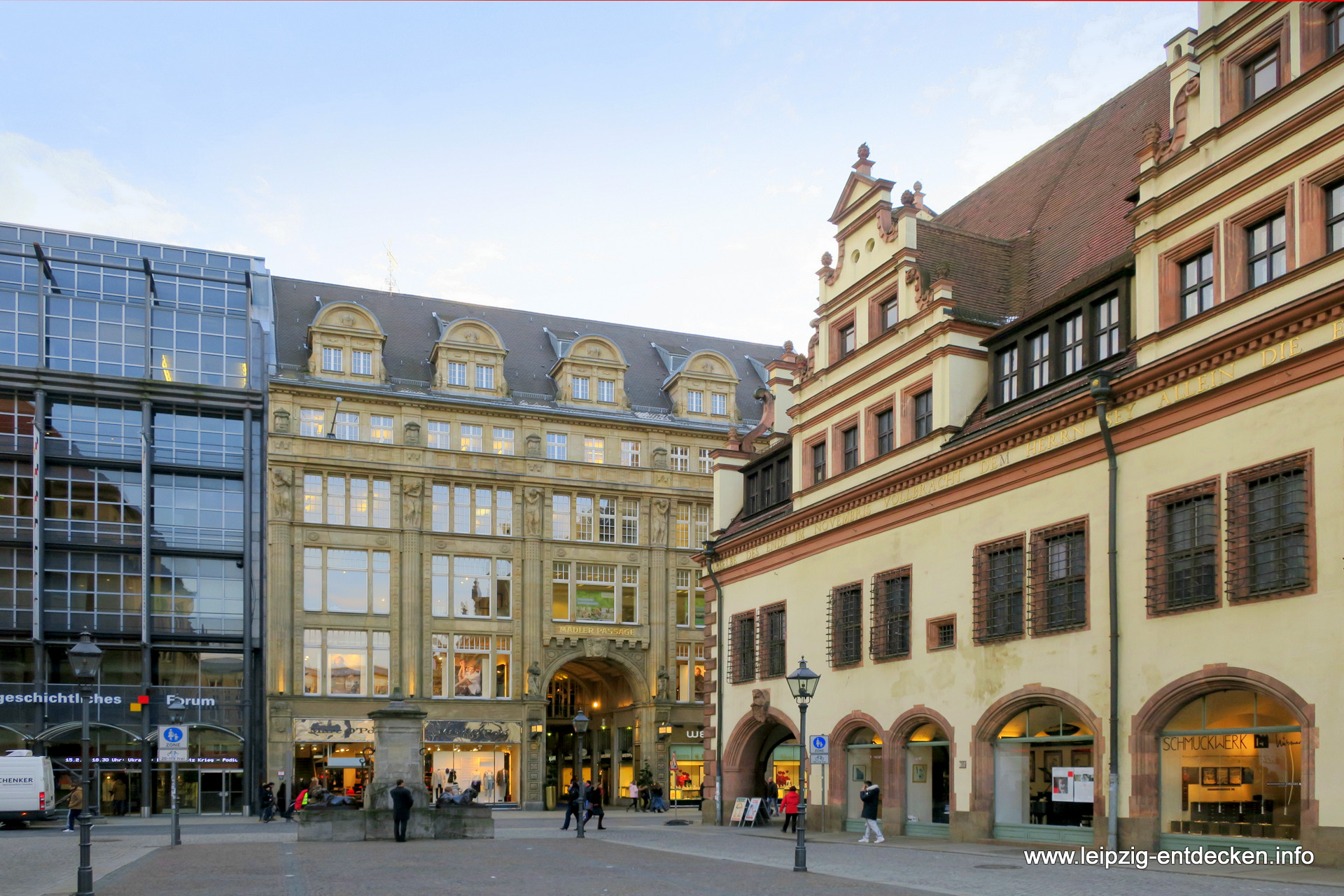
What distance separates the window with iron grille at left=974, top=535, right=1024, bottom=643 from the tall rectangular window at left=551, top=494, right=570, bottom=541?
3715cm

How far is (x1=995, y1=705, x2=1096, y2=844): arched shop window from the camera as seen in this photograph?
87.0 ft

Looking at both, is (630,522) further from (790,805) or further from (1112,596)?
(1112,596)

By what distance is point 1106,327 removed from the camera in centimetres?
2725

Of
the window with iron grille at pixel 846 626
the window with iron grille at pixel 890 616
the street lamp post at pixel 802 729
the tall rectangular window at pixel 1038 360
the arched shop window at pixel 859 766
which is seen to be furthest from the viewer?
the window with iron grille at pixel 846 626

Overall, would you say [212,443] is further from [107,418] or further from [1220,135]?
[1220,135]

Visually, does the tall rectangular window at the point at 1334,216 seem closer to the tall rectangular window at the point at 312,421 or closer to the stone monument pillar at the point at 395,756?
the stone monument pillar at the point at 395,756

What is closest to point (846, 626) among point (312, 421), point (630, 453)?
point (630, 453)

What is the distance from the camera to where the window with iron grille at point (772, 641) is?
129 ft

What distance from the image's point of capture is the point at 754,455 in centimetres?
4572

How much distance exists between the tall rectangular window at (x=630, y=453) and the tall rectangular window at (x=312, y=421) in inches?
554

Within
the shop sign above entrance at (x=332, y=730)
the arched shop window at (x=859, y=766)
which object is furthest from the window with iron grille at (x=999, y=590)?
the shop sign above entrance at (x=332, y=730)

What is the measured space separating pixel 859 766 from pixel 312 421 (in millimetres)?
34280

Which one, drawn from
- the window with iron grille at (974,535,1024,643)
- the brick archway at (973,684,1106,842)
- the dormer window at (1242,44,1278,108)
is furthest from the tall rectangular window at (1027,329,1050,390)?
the dormer window at (1242,44,1278,108)

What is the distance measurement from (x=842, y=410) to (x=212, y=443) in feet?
113
